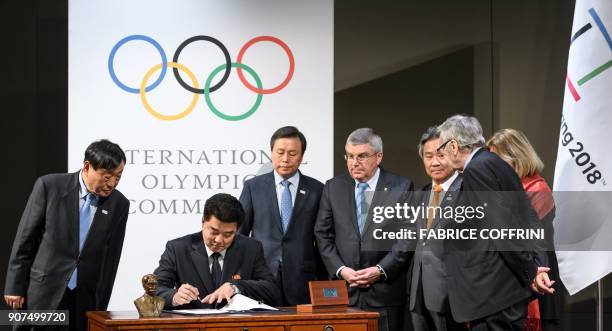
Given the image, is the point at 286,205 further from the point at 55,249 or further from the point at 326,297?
the point at 55,249

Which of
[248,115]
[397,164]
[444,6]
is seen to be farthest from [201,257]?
[444,6]

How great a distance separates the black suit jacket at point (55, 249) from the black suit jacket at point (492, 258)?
6.07 ft

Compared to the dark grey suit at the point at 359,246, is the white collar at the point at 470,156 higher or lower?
higher

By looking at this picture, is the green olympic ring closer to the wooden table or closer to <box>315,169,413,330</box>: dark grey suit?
<box>315,169,413,330</box>: dark grey suit

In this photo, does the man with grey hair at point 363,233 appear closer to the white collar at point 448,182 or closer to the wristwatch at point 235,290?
A: the white collar at point 448,182

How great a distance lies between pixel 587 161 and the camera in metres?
5.56

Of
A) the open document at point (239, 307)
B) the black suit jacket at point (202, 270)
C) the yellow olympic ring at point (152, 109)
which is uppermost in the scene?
the yellow olympic ring at point (152, 109)

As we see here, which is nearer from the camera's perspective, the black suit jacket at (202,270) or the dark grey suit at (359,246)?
the black suit jacket at (202,270)

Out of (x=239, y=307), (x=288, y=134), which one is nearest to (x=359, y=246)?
(x=288, y=134)

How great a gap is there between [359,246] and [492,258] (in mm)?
1158

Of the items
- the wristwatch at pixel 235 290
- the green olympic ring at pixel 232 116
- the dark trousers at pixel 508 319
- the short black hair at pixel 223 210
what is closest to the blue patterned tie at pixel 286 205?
the green olympic ring at pixel 232 116

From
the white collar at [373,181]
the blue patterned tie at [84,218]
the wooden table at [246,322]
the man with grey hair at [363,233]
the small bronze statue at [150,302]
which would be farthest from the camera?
the white collar at [373,181]

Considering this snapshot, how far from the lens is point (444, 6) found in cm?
650

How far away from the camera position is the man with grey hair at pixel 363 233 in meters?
5.02
